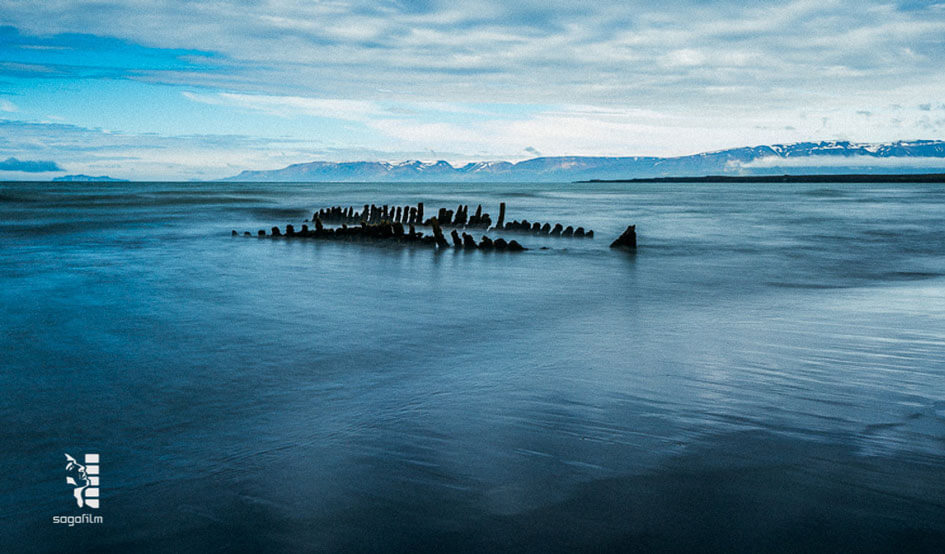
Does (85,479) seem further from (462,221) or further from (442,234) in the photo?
(462,221)

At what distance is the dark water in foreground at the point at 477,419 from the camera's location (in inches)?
146

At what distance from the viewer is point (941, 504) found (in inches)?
151

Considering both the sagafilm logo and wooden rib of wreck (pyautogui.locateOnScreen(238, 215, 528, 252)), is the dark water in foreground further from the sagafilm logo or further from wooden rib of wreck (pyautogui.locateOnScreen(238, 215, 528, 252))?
wooden rib of wreck (pyautogui.locateOnScreen(238, 215, 528, 252))

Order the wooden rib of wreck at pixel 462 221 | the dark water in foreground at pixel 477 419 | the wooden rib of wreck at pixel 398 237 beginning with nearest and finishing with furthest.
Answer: the dark water in foreground at pixel 477 419 → the wooden rib of wreck at pixel 398 237 → the wooden rib of wreck at pixel 462 221

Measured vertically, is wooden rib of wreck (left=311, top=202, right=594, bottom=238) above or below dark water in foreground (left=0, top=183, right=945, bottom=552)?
above

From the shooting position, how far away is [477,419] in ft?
17.4

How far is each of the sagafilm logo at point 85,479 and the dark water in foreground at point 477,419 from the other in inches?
2.9

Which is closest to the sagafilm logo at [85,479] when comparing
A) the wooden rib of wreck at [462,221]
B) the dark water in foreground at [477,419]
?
the dark water in foreground at [477,419]

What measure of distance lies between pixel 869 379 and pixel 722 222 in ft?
110

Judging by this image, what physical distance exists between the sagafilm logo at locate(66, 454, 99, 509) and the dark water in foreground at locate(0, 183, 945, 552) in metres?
0.07

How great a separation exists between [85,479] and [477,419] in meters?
2.79

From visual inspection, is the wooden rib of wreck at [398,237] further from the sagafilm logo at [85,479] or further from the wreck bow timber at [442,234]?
the sagafilm logo at [85,479]

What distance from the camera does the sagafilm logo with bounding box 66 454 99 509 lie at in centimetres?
407

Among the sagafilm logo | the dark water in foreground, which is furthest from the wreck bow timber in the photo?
the sagafilm logo
